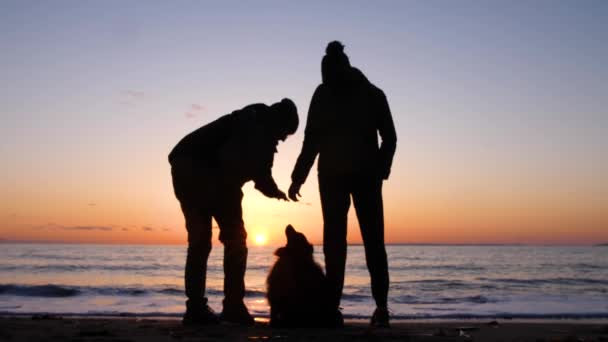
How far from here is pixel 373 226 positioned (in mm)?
4090

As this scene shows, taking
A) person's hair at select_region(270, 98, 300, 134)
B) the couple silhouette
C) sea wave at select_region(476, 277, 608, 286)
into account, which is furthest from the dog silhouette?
Answer: sea wave at select_region(476, 277, 608, 286)

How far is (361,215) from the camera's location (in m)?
4.09

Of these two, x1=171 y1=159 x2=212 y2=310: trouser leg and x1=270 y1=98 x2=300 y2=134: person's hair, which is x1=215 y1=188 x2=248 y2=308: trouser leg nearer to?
x1=171 y1=159 x2=212 y2=310: trouser leg

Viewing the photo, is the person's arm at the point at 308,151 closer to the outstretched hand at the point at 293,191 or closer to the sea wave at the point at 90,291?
the outstretched hand at the point at 293,191

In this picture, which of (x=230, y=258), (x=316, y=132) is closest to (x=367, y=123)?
(x=316, y=132)

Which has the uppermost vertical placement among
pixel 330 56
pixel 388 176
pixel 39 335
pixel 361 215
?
pixel 330 56

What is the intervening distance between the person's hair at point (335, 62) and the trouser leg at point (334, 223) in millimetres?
762

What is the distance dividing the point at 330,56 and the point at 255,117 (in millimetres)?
714

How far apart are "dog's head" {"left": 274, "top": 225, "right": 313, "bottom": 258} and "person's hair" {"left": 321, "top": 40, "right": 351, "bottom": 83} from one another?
1160mm

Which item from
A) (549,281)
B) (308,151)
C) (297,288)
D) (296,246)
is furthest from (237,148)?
(549,281)

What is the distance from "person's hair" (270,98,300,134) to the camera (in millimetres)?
4184

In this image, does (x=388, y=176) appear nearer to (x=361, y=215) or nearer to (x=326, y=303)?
(x=361, y=215)

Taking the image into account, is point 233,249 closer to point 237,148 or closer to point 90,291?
point 237,148

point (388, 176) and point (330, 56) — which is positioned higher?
point (330, 56)
